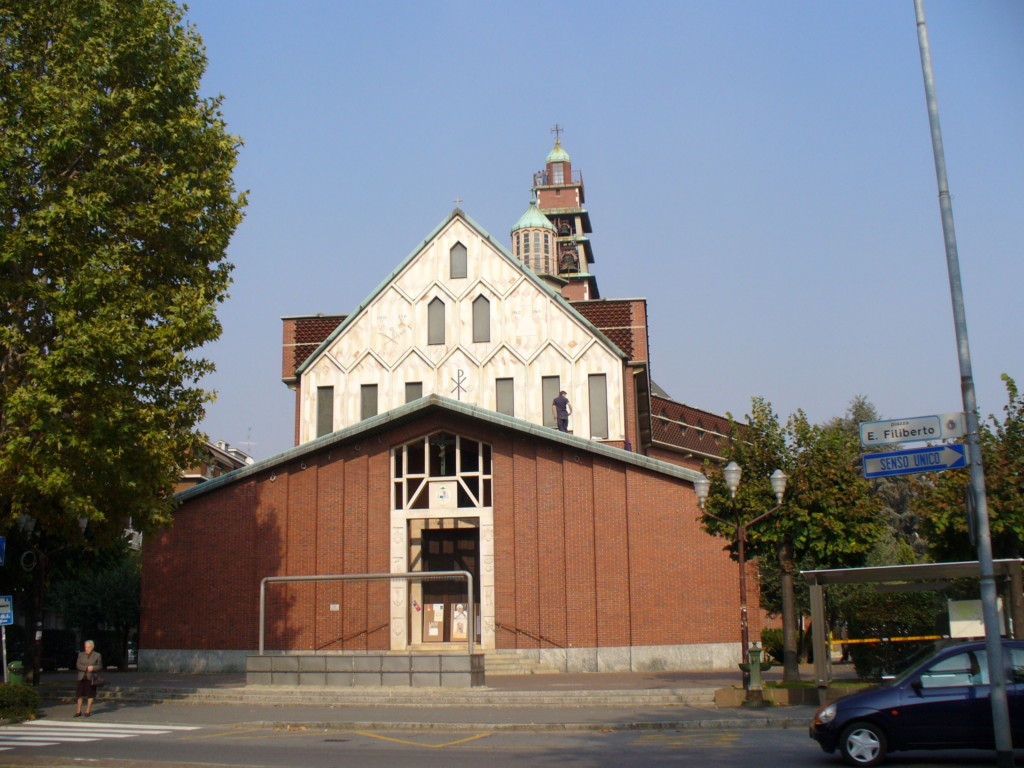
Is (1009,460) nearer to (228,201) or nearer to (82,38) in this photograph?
(228,201)

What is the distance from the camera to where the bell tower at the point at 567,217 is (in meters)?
87.4

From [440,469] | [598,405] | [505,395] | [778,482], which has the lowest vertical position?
[778,482]

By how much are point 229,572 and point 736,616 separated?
1619cm

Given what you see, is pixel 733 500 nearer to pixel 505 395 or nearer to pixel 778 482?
pixel 778 482

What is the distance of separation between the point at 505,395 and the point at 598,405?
3.87 m

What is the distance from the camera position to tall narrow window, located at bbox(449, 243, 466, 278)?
43.4 m

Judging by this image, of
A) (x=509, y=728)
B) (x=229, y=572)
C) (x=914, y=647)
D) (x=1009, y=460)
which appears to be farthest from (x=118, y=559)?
(x=1009, y=460)

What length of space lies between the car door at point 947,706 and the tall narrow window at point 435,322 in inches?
1225

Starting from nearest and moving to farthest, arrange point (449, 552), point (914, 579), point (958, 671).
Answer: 1. point (958, 671)
2. point (914, 579)
3. point (449, 552)

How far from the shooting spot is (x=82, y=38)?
2248 cm

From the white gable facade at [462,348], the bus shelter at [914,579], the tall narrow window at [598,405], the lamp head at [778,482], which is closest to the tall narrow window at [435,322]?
the white gable facade at [462,348]

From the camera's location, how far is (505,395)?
137 feet

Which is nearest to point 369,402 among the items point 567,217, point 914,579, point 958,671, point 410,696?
point 410,696

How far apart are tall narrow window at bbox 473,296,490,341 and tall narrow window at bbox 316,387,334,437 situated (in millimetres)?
6630
